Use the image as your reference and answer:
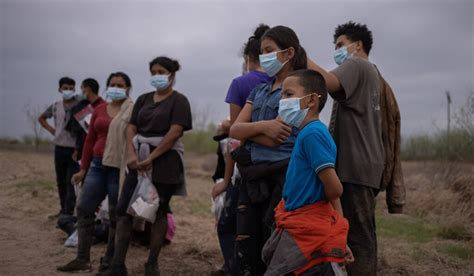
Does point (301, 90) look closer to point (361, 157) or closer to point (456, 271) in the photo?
point (361, 157)

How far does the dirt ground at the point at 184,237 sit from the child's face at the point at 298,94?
2.81 metres

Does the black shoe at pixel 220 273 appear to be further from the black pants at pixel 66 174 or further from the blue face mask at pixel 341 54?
the black pants at pixel 66 174

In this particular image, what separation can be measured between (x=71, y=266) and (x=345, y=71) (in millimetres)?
3383

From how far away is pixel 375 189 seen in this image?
3686 millimetres

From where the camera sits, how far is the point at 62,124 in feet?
25.7

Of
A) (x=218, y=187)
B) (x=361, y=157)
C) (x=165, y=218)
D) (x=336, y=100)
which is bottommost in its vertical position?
(x=165, y=218)

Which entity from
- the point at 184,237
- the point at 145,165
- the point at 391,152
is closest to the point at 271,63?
the point at 391,152

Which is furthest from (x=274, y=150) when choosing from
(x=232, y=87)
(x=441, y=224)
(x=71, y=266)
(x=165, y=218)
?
(x=441, y=224)

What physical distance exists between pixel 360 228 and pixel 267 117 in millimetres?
962

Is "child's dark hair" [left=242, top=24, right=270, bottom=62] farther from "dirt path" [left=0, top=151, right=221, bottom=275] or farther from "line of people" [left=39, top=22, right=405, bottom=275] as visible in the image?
"dirt path" [left=0, top=151, right=221, bottom=275]

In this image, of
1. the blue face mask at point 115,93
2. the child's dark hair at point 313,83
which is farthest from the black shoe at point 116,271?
the child's dark hair at point 313,83

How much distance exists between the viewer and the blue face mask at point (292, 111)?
299cm

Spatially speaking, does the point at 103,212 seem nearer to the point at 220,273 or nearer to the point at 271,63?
the point at 220,273

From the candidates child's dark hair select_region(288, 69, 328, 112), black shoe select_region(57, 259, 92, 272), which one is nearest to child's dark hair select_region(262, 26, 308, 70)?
child's dark hair select_region(288, 69, 328, 112)
